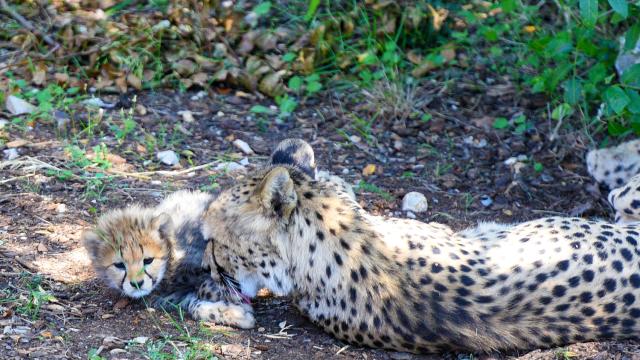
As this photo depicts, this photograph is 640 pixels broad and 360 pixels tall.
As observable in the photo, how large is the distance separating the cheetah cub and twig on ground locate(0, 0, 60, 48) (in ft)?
7.86

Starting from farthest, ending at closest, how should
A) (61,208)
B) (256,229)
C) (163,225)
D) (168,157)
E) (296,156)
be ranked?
(168,157), (61,208), (296,156), (163,225), (256,229)

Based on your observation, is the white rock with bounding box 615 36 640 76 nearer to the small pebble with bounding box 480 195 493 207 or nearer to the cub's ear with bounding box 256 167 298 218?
the small pebble with bounding box 480 195 493 207

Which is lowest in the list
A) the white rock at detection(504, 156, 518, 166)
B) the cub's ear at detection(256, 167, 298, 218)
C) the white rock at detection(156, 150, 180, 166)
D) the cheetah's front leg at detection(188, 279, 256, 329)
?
the white rock at detection(156, 150, 180, 166)

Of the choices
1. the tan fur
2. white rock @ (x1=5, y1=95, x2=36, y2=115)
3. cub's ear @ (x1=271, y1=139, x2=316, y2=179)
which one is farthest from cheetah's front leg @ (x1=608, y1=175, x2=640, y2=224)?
white rock @ (x1=5, y1=95, x2=36, y2=115)

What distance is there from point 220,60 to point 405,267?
3.00 meters

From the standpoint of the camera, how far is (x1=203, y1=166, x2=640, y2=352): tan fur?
390 centimetres

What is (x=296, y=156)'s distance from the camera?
179 inches

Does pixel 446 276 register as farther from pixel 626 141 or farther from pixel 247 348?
pixel 626 141

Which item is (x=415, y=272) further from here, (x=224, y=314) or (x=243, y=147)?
(x=243, y=147)

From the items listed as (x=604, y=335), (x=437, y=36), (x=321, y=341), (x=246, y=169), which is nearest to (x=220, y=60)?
(x=246, y=169)

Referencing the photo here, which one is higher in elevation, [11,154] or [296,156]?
[296,156]

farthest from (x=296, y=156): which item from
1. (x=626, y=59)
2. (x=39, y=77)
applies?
(x=626, y=59)

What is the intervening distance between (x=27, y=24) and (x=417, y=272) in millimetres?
3862

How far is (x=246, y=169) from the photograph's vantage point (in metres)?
5.62
